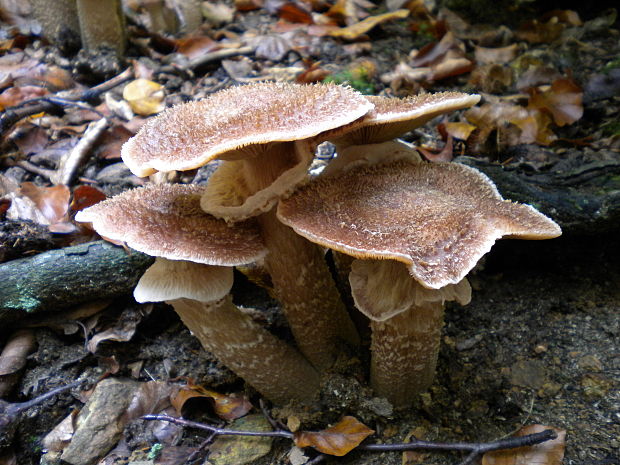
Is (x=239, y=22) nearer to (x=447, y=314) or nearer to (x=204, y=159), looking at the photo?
(x=447, y=314)

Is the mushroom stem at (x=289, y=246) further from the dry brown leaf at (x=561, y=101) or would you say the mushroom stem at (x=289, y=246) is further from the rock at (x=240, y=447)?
the dry brown leaf at (x=561, y=101)

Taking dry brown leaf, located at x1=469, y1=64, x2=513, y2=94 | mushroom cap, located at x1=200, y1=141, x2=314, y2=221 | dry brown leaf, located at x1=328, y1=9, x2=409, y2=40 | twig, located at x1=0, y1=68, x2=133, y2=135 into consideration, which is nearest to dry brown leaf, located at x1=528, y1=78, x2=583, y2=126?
dry brown leaf, located at x1=469, y1=64, x2=513, y2=94

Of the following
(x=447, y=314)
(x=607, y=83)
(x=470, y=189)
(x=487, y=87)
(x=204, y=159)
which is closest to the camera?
(x=204, y=159)

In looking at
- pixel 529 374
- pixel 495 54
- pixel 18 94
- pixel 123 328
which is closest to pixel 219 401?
pixel 123 328

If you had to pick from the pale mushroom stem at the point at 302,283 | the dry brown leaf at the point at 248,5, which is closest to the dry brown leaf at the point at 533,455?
the pale mushroom stem at the point at 302,283

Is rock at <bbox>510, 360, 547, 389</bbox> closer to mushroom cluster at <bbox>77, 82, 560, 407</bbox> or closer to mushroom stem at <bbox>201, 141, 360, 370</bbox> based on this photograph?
mushroom cluster at <bbox>77, 82, 560, 407</bbox>

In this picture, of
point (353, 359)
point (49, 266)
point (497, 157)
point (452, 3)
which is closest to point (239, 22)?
point (452, 3)

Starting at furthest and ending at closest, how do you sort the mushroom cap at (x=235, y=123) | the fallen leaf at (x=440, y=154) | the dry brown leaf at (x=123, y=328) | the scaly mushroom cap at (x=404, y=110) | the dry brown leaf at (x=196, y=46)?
the dry brown leaf at (x=196, y=46) < the fallen leaf at (x=440, y=154) < the dry brown leaf at (x=123, y=328) < the scaly mushroom cap at (x=404, y=110) < the mushroom cap at (x=235, y=123)
